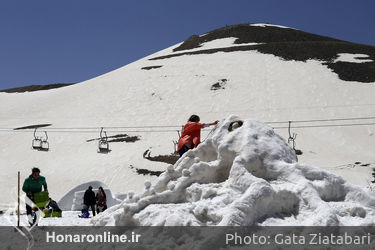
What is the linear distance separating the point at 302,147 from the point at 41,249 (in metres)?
18.5

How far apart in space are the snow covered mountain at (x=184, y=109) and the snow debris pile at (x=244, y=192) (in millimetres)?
11283

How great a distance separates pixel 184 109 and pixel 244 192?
24.3 meters

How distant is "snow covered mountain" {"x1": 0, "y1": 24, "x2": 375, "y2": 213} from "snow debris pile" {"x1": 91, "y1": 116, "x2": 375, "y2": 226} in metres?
11.3

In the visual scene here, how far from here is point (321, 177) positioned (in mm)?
5406

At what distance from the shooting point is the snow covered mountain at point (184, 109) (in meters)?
20.5

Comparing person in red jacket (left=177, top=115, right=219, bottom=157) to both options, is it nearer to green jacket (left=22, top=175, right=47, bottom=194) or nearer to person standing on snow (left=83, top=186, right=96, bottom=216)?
green jacket (left=22, top=175, right=47, bottom=194)

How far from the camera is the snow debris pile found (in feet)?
15.4

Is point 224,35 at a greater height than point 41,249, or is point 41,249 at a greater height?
point 224,35

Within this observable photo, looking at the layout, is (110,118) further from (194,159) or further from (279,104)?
(194,159)

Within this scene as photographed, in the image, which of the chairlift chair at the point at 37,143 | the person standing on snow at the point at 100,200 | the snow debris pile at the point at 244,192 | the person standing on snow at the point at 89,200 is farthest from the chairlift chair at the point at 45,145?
the snow debris pile at the point at 244,192

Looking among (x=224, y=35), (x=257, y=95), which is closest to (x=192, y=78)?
(x=257, y=95)

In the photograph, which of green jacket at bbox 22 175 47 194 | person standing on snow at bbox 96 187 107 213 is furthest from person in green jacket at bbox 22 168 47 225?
person standing on snow at bbox 96 187 107 213

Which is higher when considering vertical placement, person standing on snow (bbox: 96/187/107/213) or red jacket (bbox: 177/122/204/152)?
red jacket (bbox: 177/122/204/152)

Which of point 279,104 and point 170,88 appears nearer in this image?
point 279,104
